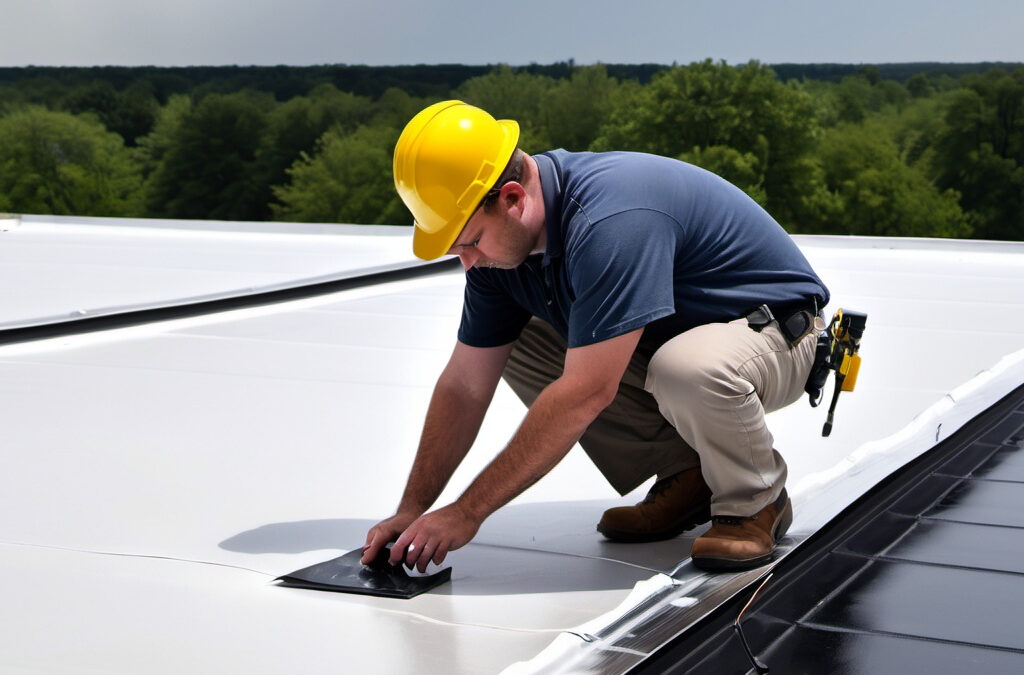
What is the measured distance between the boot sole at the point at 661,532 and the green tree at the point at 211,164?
3040 centimetres

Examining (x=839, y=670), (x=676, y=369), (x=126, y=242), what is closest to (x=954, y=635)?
(x=839, y=670)

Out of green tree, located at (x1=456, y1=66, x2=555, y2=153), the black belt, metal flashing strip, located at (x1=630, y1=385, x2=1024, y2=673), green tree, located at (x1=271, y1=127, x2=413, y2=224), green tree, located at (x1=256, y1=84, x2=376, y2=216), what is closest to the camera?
metal flashing strip, located at (x1=630, y1=385, x2=1024, y2=673)

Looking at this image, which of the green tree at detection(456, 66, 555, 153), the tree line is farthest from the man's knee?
the green tree at detection(456, 66, 555, 153)

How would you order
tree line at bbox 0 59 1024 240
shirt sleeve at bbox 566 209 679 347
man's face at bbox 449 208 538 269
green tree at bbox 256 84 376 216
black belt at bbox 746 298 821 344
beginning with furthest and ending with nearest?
green tree at bbox 256 84 376 216 → tree line at bbox 0 59 1024 240 → black belt at bbox 746 298 821 344 → man's face at bbox 449 208 538 269 → shirt sleeve at bbox 566 209 679 347

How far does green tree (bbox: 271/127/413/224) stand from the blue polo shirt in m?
28.6

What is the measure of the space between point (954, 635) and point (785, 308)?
22.8 inches

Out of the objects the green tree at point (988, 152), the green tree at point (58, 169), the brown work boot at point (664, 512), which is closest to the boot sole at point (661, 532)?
the brown work boot at point (664, 512)

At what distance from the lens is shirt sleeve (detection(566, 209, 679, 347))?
1.57 metres

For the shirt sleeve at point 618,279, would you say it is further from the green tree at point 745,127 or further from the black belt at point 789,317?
the green tree at point 745,127

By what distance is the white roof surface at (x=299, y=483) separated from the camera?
151 cm

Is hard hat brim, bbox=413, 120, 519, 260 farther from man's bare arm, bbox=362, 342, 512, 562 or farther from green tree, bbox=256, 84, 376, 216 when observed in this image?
green tree, bbox=256, 84, 376, 216

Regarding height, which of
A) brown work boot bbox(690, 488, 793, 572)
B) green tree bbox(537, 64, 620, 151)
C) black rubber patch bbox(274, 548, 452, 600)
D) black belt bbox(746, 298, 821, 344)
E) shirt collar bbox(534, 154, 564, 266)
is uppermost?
green tree bbox(537, 64, 620, 151)

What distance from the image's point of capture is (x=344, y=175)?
3122cm

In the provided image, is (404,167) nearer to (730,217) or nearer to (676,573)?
(730,217)
